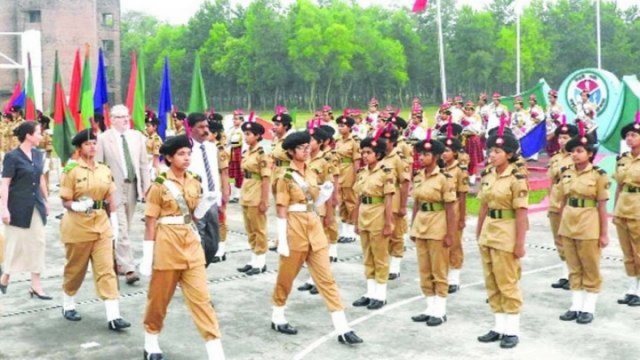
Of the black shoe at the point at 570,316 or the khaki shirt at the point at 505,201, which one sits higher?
the khaki shirt at the point at 505,201

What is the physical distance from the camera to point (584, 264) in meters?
8.21

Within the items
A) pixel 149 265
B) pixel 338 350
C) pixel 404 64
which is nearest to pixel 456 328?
pixel 338 350

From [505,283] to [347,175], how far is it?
568 centimetres

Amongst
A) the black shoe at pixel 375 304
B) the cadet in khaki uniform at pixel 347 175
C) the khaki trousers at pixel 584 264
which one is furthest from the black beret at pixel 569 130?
the cadet in khaki uniform at pixel 347 175

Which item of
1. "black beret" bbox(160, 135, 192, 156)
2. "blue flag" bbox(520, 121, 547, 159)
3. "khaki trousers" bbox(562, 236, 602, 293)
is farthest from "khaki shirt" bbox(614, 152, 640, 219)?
"blue flag" bbox(520, 121, 547, 159)

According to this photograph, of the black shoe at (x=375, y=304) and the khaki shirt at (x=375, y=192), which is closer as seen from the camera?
the khaki shirt at (x=375, y=192)

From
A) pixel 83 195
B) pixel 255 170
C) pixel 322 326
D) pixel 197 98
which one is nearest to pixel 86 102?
pixel 197 98

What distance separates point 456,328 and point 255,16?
67.3 meters

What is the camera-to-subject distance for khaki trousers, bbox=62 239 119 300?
7.86m

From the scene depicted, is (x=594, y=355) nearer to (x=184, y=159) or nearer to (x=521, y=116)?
(x=184, y=159)

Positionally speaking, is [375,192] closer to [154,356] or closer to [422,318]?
[422,318]

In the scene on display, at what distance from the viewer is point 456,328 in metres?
7.95

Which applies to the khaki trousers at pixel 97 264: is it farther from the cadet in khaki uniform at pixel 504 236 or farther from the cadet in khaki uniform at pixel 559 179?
the cadet in khaki uniform at pixel 559 179

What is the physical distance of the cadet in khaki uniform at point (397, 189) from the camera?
9.07m
